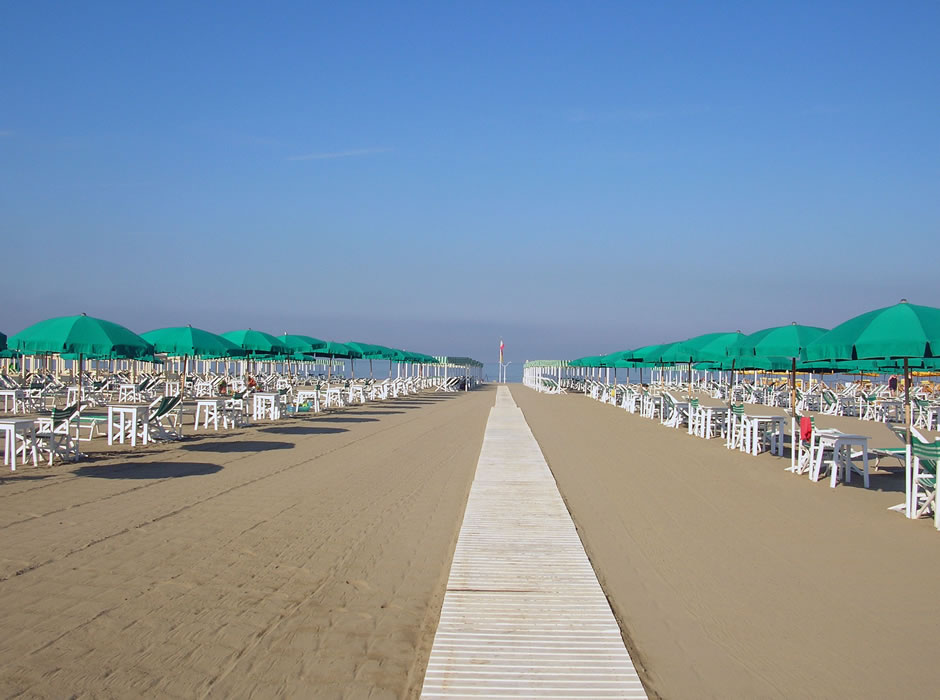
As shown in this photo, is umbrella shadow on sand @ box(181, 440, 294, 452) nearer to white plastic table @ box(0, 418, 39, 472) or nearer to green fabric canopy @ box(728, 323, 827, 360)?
white plastic table @ box(0, 418, 39, 472)

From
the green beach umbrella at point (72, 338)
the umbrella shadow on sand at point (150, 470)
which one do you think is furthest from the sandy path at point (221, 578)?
the green beach umbrella at point (72, 338)

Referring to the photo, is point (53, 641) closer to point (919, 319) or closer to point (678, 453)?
point (919, 319)

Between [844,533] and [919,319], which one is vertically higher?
[919,319]

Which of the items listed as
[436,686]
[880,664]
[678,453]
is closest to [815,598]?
[880,664]

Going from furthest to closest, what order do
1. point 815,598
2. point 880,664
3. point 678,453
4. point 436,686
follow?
point 678,453 → point 815,598 → point 880,664 → point 436,686

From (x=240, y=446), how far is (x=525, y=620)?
28.0ft

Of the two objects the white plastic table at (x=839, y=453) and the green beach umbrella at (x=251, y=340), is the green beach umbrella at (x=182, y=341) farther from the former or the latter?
the white plastic table at (x=839, y=453)

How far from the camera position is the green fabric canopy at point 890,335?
277 inches

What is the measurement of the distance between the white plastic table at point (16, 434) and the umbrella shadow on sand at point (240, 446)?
7.80 ft

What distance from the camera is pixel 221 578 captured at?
4.56 metres

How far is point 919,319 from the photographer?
24.0ft

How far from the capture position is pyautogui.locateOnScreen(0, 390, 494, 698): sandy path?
10.6 ft

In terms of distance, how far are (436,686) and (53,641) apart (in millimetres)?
1864

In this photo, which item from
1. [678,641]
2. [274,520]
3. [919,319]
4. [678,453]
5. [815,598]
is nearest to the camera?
[678,641]
